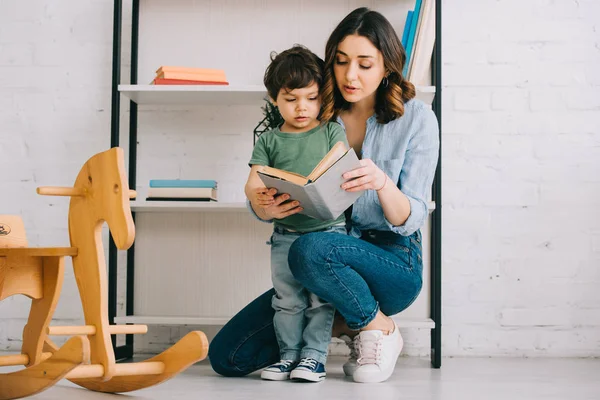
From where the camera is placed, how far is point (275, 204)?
1.93 meters

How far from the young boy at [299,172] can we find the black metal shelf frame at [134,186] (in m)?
0.50

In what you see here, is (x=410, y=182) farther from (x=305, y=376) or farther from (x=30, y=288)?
(x=30, y=288)

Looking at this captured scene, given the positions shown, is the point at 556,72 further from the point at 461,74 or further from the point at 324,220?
the point at 324,220

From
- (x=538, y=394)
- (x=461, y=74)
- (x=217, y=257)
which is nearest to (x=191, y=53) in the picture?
(x=217, y=257)

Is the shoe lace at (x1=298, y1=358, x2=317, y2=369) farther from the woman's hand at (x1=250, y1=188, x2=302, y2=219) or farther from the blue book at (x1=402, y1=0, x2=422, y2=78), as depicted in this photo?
the blue book at (x1=402, y1=0, x2=422, y2=78)

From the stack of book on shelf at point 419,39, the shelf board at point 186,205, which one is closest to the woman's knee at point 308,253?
the shelf board at point 186,205

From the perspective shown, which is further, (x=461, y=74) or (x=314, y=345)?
(x=461, y=74)

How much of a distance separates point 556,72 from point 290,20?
1.03m

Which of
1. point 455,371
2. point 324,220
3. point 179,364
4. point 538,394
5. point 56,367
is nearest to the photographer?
point 56,367

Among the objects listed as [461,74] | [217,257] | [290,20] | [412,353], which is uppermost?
[290,20]

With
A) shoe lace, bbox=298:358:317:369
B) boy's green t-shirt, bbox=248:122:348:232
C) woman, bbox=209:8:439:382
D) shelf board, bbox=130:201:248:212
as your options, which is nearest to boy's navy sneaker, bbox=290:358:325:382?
shoe lace, bbox=298:358:317:369

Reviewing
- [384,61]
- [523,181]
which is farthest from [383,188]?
[523,181]

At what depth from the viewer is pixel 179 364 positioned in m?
1.61

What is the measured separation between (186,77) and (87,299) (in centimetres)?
107
